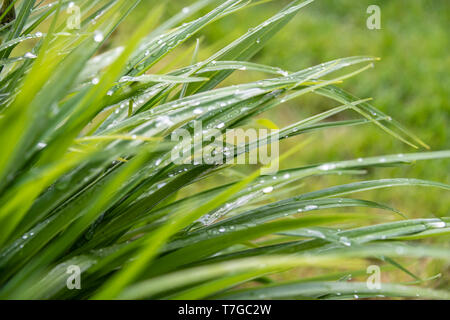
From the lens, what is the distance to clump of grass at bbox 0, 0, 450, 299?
0.64 m

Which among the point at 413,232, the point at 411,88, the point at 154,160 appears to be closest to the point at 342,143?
the point at 411,88

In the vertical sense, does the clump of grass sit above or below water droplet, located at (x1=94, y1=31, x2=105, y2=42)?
below

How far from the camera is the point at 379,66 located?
Answer: 2863 mm

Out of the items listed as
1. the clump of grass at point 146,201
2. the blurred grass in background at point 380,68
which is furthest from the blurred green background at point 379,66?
the clump of grass at point 146,201

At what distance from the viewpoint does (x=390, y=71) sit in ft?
9.21

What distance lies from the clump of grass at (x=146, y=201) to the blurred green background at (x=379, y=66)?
1.24 meters

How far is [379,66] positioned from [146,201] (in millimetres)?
2329

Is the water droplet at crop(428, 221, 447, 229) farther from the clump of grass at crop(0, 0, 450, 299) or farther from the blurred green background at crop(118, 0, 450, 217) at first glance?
the blurred green background at crop(118, 0, 450, 217)

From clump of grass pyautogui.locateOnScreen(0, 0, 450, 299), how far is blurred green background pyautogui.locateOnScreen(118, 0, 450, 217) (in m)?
1.24

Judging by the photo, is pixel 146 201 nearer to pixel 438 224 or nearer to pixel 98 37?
pixel 98 37

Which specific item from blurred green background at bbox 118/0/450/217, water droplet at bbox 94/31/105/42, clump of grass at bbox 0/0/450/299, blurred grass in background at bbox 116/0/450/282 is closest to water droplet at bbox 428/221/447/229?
clump of grass at bbox 0/0/450/299

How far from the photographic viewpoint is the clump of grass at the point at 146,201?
641 mm

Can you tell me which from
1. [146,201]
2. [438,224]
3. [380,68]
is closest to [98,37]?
[146,201]
